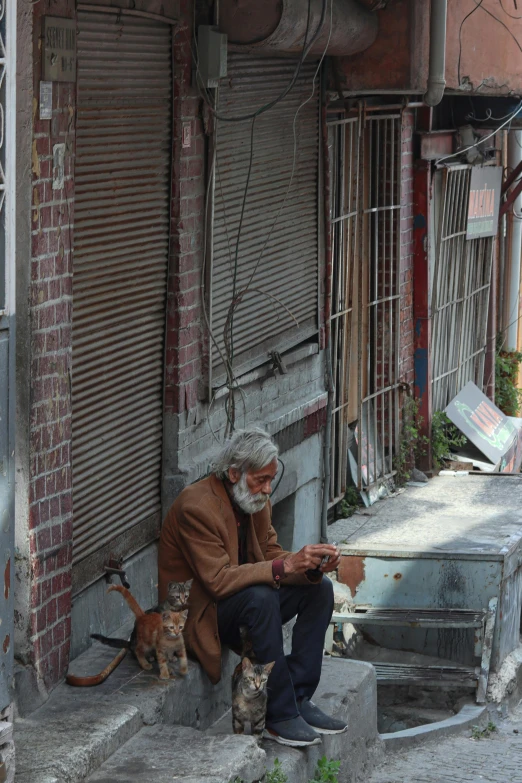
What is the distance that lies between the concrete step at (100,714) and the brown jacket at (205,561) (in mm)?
155

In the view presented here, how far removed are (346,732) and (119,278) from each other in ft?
7.90

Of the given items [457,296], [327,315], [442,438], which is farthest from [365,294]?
[457,296]

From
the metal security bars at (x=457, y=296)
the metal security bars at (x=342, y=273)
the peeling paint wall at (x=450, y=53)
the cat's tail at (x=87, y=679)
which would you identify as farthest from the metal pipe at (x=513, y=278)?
the cat's tail at (x=87, y=679)

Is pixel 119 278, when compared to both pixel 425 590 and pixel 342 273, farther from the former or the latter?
pixel 342 273

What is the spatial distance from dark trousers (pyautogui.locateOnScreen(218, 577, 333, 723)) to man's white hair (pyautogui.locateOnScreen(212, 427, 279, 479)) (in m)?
0.52

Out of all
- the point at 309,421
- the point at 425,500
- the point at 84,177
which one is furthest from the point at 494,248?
the point at 84,177

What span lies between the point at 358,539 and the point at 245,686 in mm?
3456

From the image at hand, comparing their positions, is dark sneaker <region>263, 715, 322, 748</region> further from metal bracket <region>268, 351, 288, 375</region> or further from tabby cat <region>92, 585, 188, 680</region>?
metal bracket <region>268, 351, 288, 375</region>

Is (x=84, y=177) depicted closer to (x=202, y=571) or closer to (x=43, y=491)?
(x=43, y=491)

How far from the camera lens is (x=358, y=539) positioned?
858 centimetres

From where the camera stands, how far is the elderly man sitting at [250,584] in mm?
5316

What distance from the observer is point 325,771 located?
553 cm

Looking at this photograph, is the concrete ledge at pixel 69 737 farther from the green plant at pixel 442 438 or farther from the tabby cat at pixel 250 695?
the green plant at pixel 442 438

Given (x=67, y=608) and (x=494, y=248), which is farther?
(x=494, y=248)
